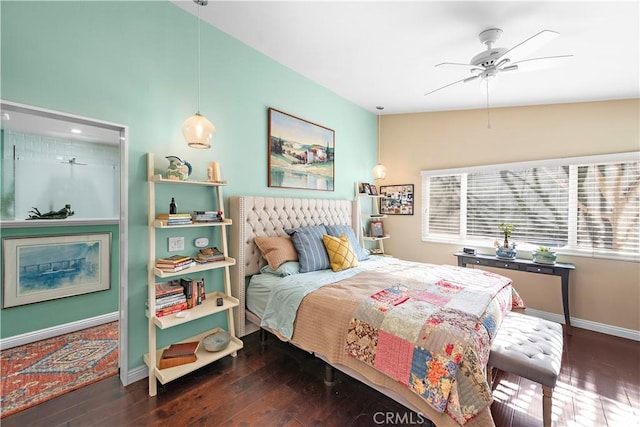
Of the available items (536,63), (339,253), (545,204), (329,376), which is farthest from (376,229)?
(536,63)

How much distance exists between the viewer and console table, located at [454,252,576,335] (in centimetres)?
302

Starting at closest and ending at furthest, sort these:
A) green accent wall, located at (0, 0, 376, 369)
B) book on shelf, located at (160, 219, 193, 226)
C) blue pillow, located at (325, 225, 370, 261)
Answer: green accent wall, located at (0, 0, 376, 369) → book on shelf, located at (160, 219, 193, 226) → blue pillow, located at (325, 225, 370, 261)

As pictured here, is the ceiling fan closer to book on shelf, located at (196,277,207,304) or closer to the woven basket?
book on shelf, located at (196,277,207,304)

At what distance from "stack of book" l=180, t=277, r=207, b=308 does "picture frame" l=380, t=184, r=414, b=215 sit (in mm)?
3405

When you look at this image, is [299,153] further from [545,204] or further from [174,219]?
[545,204]

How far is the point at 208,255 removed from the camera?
7.80ft

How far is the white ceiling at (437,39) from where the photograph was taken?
1973 mm

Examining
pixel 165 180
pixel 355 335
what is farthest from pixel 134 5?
pixel 355 335

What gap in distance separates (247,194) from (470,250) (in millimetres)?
3156

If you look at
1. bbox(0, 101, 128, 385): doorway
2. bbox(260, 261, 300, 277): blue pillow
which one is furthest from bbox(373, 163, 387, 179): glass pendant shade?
bbox(0, 101, 128, 385): doorway

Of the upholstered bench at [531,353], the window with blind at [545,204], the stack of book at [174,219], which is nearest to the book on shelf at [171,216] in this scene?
the stack of book at [174,219]

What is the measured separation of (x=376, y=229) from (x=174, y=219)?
10.8 feet

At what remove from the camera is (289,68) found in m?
3.31

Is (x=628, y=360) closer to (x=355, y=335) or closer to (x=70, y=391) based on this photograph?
(x=355, y=335)
